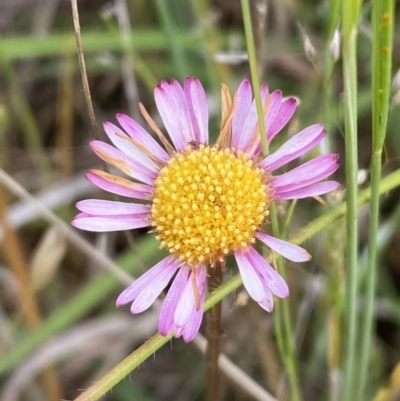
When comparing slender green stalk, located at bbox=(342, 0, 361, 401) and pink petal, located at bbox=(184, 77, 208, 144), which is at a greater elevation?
pink petal, located at bbox=(184, 77, 208, 144)

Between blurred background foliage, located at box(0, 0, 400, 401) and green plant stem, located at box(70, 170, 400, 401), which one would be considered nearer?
green plant stem, located at box(70, 170, 400, 401)

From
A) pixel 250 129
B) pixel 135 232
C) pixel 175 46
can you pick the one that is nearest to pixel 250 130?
pixel 250 129

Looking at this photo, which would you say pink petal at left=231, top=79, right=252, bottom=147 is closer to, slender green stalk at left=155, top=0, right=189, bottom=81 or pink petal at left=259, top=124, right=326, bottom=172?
pink petal at left=259, top=124, right=326, bottom=172

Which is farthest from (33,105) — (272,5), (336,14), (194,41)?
(336,14)

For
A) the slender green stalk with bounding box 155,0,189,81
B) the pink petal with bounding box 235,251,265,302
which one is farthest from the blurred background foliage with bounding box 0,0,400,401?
the pink petal with bounding box 235,251,265,302

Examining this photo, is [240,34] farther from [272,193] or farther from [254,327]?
[272,193]

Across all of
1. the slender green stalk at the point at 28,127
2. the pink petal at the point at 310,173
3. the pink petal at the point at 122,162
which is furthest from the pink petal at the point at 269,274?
the slender green stalk at the point at 28,127

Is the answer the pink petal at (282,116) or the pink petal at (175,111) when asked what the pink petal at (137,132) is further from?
the pink petal at (282,116)
